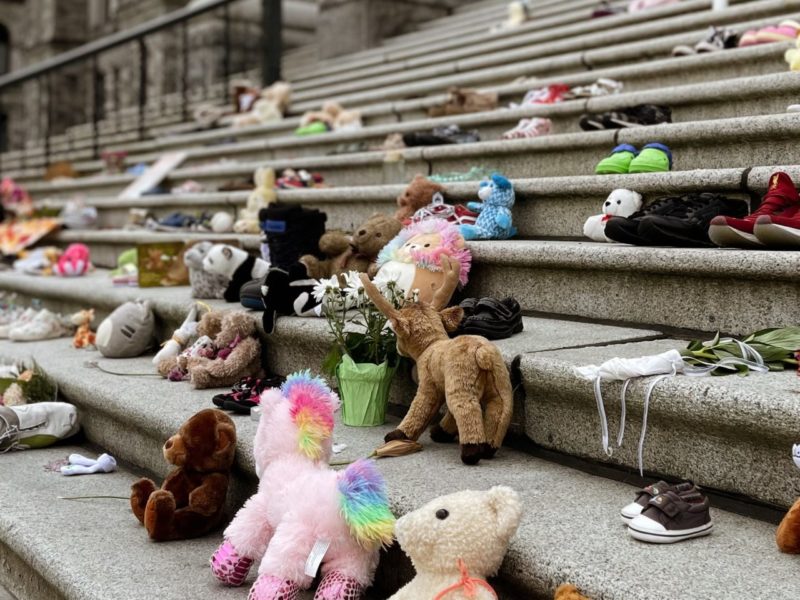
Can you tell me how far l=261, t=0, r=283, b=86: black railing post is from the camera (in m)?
8.81

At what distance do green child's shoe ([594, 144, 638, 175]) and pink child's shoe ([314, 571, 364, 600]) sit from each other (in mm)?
2111

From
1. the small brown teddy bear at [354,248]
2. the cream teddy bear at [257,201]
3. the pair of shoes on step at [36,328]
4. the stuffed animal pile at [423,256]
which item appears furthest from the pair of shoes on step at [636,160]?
the pair of shoes on step at [36,328]

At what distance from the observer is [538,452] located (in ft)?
8.04

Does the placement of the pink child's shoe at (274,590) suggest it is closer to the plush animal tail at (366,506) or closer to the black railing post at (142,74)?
the plush animal tail at (366,506)

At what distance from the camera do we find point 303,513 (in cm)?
206

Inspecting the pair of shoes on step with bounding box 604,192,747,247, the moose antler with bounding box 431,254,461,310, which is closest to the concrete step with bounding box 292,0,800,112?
the pair of shoes on step with bounding box 604,192,747,247

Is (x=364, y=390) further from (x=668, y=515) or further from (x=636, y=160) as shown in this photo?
(x=636, y=160)

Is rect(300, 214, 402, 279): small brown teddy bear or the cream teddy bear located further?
the cream teddy bear

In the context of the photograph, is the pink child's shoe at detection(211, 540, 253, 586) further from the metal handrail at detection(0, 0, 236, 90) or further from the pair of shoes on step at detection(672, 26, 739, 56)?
the metal handrail at detection(0, 0, 236, 90)

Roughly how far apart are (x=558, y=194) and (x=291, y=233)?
3.81ft

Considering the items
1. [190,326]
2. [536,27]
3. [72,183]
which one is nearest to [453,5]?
[536,27]

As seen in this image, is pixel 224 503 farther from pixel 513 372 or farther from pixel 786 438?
pixel 786 438

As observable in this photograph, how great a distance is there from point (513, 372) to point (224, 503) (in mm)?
939

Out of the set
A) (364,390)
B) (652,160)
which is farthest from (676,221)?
(364,390)
